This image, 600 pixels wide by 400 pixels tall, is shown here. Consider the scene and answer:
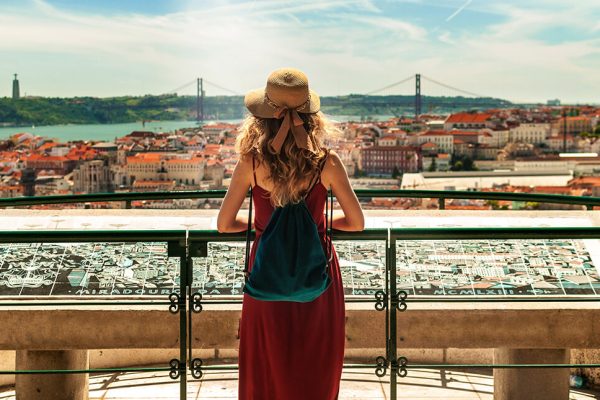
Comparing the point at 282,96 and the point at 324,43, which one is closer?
the point at 282,96

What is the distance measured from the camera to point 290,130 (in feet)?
7.39

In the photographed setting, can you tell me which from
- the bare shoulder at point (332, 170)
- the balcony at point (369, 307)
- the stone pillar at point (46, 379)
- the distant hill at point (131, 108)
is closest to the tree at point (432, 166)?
the distant hill at point (131, 108)

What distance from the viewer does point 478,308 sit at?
A: 152 inches

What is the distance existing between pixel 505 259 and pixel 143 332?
1677 mm

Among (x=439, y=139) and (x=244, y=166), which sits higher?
(x=439, y=139)

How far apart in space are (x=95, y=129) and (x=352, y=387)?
69.4 meters

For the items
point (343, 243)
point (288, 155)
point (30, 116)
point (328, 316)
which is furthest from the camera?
point (30, 116)

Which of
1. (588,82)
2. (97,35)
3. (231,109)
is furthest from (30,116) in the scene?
(588,82)

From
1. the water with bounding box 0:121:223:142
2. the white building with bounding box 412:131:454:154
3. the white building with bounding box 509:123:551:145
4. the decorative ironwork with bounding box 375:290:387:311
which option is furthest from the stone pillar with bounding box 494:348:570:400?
the white building with bounding box 509:123:551:145

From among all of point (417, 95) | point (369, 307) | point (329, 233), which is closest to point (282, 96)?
point (329, 233)

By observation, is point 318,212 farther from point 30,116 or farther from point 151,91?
point 151,91

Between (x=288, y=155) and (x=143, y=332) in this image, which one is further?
(x=143, y=332)

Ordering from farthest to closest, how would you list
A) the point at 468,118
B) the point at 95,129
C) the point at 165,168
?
the point at 468,118 → the point at 95,129 → the point at 165,168

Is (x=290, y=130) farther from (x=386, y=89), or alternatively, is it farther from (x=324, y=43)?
(x=324, y=43)
